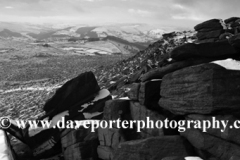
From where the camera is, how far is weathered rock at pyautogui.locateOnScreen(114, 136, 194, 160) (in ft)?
31.8

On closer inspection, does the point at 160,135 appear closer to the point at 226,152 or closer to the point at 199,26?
the point at 226,152

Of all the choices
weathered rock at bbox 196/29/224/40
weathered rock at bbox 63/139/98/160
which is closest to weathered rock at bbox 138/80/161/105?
weathered rock at bbox 63/139/98/160

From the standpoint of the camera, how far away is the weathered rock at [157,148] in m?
9.68

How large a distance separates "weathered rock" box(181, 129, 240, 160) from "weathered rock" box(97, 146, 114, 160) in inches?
208

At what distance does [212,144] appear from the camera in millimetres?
8852

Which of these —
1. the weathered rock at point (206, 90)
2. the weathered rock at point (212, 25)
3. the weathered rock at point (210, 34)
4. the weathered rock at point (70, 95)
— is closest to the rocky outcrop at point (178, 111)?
the weathered rock at point (206, 90)

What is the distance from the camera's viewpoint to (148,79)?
500 inches

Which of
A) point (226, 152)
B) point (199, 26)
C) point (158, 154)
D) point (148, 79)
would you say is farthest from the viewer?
point (199, 26)

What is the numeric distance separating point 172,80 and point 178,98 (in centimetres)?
93

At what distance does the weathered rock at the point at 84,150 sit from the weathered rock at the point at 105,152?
41 cm

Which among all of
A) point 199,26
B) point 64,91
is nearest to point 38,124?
point 64,91

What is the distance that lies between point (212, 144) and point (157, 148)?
95.0 inches

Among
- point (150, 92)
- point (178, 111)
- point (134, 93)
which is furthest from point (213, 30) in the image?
point (178, 111)

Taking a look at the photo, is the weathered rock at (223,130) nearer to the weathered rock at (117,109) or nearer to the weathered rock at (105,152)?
the weathered rock at (117,109)
